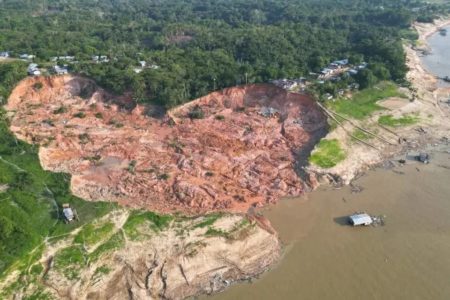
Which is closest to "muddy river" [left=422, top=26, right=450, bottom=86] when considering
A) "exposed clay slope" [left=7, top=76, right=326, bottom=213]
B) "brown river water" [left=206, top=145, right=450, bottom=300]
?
"exposed clay slope" [left=7, top=76, right=326, bottom=213]

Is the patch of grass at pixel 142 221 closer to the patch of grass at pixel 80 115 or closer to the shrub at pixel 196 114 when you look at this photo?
the shrub at pixel 196 114

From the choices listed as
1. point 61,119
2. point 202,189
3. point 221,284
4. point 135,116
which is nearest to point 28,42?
point 61,119

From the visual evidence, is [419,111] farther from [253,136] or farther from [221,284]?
[221,284]

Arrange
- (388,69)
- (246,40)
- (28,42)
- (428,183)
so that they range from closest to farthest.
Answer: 1. (428,183)
2. (388,69)
3. (28,42)
4. (246,40)

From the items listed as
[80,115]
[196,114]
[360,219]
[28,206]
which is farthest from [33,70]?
[360,219]

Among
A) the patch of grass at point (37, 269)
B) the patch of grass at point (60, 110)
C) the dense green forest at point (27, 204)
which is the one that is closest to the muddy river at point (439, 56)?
the patch of grass at point (60, 110)
